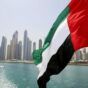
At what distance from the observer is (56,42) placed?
5.22 m

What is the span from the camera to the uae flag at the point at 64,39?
4.69m

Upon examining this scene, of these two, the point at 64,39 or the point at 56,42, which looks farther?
the point at 56,42

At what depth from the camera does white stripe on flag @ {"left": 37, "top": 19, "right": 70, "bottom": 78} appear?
513 centimetres

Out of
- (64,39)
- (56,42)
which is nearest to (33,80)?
(56,42)

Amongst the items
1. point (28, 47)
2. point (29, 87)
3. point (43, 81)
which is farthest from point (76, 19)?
point (28, 47)

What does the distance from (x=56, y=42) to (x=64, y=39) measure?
21 centimetres

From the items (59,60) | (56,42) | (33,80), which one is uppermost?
(56,42)

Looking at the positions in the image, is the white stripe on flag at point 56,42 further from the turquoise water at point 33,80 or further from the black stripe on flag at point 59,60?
the turquoise water at point 33,80

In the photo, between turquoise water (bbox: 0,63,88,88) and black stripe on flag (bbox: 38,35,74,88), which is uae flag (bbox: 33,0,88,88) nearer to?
black stripe on flag (bbox: 38,35,74,88)

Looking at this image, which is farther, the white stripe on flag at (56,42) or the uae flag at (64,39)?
the white stripe on flag at (56,42)

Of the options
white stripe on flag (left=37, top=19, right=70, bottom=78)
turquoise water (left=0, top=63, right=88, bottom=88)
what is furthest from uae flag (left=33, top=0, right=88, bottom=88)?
turquoise water (left=0, top=63, right=88, bottom=88)

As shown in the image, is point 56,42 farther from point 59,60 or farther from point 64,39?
point 59,60

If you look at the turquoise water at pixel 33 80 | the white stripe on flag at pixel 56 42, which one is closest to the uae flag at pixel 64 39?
the white stripe on flag at pixel 56 42

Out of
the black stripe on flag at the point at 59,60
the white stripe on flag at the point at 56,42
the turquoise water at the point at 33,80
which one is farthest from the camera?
the turquoise water at the point at 33,80
